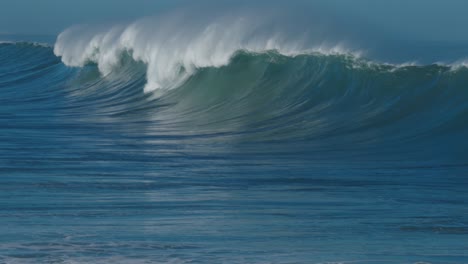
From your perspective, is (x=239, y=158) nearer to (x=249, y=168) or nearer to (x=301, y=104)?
(x=249, y=168)

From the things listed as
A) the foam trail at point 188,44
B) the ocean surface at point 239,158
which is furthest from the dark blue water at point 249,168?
the foam trail at point 188,44

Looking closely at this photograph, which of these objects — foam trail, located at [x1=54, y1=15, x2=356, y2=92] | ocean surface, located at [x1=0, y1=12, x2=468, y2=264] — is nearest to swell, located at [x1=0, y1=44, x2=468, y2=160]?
ocean surface, located at [x1=0, y1=12, x2=468, y2=264]

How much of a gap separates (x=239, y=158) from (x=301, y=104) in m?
5.26

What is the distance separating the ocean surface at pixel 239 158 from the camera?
22.7 feet

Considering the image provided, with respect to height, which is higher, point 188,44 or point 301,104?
point 188,44

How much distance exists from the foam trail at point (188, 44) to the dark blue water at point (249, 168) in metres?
0.38

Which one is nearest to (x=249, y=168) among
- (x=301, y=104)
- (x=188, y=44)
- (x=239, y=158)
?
(x=239, y=158)

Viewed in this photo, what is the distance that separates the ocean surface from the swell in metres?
0.04

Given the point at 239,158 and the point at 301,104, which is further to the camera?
the point at 301,104

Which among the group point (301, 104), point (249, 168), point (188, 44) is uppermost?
point (188, 44)

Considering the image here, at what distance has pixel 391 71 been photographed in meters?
17.3

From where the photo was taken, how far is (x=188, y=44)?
2181 centimetres

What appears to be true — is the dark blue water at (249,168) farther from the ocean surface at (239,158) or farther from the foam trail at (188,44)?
the foam trail at (188,44)

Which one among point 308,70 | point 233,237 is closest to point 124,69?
point 308,70
